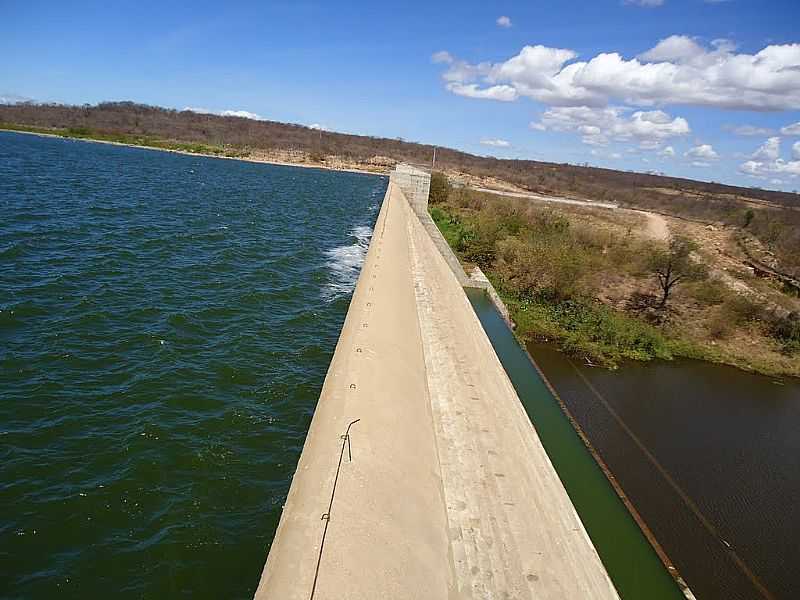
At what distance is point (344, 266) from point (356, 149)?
129 m

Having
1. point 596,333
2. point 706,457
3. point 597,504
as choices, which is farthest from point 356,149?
point 597,504

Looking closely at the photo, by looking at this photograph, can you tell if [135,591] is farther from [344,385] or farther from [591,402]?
[591,402]

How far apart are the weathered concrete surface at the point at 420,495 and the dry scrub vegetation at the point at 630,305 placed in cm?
851

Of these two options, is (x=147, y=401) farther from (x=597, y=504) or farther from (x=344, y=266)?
(x=344, y=266)

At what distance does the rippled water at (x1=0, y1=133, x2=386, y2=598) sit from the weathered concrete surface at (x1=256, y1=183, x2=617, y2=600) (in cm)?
200

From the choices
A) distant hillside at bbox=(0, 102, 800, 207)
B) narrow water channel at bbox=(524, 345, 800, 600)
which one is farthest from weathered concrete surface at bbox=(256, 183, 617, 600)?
distant hillside at bbox=(0, 102, 800, 207)

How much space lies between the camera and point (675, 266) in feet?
76.1

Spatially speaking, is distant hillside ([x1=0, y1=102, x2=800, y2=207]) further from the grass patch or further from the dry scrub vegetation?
the grass patch

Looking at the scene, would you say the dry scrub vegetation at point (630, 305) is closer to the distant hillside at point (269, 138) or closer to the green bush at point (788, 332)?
the green bush at point (788, 332)

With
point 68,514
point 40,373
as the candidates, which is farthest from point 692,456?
point 40,373

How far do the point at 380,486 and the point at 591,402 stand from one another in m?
Answer: 10.1

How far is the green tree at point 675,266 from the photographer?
2289 centimetres

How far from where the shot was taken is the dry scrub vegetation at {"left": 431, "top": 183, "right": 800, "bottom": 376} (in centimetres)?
1955

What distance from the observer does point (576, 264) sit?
23.8m
